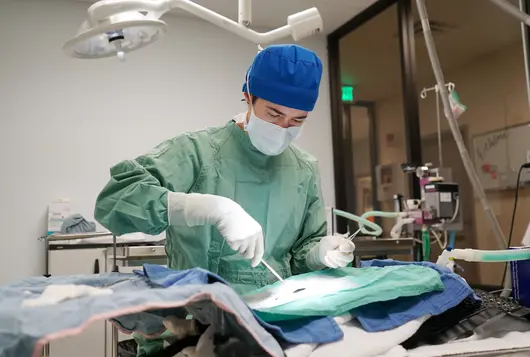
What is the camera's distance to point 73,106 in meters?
3.70

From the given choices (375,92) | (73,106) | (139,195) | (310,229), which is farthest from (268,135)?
(375,92)

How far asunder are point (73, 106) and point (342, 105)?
2199 millimetres

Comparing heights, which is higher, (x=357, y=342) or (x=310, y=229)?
(x=310, y=229)

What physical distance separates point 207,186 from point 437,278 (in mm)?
602

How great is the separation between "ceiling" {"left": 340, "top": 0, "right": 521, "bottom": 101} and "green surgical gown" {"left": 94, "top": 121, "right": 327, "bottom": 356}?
9.45 feet

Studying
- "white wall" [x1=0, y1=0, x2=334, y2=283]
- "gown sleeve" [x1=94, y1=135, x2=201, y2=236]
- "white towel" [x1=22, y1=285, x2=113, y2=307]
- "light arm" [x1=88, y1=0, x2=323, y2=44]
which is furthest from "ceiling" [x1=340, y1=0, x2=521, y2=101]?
"white towel" [x1=22, y1=285, x2=113, y2=307]

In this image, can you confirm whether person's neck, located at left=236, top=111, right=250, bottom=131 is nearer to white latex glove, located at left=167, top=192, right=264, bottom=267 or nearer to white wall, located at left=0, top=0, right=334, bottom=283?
white latex glove, located at left=167, top=192, right=264, bottom=267

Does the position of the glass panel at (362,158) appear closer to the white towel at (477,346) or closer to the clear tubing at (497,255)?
the clear tubing at (497,255)

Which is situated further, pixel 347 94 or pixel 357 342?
pixel 347 94

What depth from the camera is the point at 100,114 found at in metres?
3.76

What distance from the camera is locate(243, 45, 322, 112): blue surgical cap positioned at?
1278mm

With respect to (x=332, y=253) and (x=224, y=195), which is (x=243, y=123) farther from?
(x=332, y=253)

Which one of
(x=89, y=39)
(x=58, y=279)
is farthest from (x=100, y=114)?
(x=58, y=279)

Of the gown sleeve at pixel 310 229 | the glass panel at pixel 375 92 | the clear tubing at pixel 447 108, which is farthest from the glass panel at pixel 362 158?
the gown sleeve at pixel 310 229
